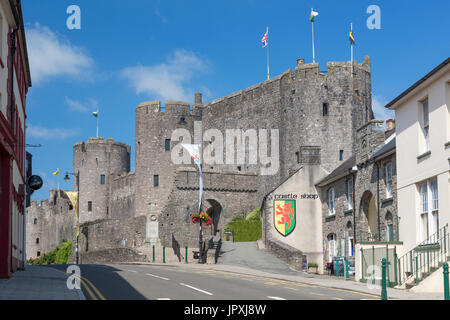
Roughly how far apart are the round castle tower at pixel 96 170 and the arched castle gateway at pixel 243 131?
8724 mm

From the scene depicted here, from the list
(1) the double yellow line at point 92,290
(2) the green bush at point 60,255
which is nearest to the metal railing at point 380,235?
(1) the double yellow line at point 92,290

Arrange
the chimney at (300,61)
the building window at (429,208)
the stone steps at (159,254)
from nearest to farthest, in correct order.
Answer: the building window at (429,208)
the stone steps at (159,254)
the chimney at (300,61)

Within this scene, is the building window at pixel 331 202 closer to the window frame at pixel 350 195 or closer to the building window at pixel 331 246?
the building window at pixel 331 246

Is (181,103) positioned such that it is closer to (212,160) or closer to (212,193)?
(212,160)

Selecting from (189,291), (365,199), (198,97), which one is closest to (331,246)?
(365,199)

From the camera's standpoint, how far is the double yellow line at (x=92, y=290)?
16406 millimetres

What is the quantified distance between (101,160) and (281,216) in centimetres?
4015

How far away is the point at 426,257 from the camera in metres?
21.9

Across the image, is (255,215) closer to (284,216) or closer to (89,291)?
(284,216)

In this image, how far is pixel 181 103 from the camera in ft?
213

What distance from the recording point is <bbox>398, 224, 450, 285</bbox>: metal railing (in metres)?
20.5

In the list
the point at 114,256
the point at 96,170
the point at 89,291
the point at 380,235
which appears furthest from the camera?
the point at 96,170

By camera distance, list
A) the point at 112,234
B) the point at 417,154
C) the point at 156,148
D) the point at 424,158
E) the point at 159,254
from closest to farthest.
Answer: the point at 424,158 → the point at 417,154 → the point at 159,254 → the point at 112,234 → the point at 156,148

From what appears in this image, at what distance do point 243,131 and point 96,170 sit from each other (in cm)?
2319
